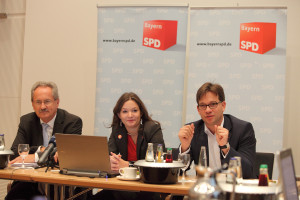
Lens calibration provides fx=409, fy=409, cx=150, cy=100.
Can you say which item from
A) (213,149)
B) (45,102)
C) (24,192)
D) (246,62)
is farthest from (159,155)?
(246,62)

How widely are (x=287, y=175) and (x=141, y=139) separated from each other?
1.82 meters

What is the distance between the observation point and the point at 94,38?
203 inches

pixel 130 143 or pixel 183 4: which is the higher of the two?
pixel 183 4

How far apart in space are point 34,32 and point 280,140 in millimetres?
3284

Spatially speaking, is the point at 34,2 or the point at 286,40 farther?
the point at 34,2

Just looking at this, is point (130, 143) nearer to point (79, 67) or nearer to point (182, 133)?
point (182, 133)

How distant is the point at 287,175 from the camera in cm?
166

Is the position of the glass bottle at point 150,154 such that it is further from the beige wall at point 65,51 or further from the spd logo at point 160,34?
the beige wall at point 65,51

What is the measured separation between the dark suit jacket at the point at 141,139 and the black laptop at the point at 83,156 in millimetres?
686

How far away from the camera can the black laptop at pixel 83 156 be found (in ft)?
8.50

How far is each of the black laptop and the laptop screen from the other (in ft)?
3.94

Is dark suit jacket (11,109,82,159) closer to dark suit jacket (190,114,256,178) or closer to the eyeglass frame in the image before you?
the eyeglass frame

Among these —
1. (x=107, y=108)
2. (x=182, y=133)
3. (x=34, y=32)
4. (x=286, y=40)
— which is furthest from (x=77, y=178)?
(x=34, y=32)

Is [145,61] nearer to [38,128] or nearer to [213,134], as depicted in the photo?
[38,128]
